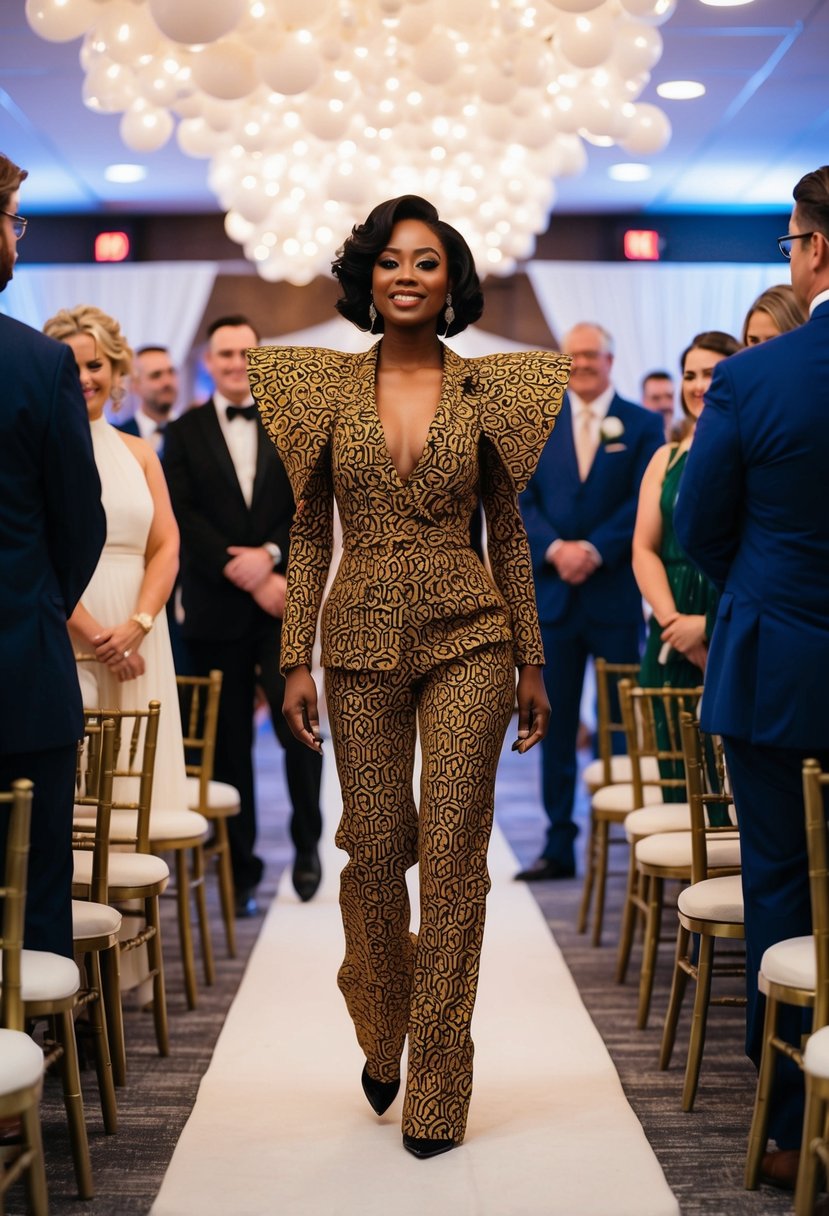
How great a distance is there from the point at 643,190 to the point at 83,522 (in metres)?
8.80

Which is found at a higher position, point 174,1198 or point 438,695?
point 438,695

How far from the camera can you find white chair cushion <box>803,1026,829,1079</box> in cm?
239

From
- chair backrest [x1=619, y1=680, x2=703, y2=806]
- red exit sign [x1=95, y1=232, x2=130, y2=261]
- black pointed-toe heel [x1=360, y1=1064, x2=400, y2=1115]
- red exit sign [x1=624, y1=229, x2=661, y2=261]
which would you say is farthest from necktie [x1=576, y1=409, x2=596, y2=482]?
red exit sign [x1=95, y1=232, x2=130, y2=261]

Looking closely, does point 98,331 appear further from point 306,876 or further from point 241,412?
point 306,876

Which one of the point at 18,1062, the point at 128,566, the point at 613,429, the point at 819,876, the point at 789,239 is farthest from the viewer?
the point at 613,429

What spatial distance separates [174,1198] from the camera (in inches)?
117

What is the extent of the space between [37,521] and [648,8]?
3.08 m

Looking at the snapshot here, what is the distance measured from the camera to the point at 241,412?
5773 millimetres

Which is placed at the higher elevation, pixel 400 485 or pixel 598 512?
pixel 598 512

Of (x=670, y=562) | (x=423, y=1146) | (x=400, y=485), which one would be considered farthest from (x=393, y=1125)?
(x=670, y=562)

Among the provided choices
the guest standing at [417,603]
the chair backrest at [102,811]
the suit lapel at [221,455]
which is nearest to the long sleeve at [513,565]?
the guest standing at [417,603]

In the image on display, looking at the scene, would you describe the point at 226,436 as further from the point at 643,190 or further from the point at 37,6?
the point at 643,190

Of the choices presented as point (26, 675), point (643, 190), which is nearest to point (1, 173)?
point (26, 675)

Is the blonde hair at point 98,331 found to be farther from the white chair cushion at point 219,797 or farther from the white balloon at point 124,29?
the white chair cushion at point 219,797
